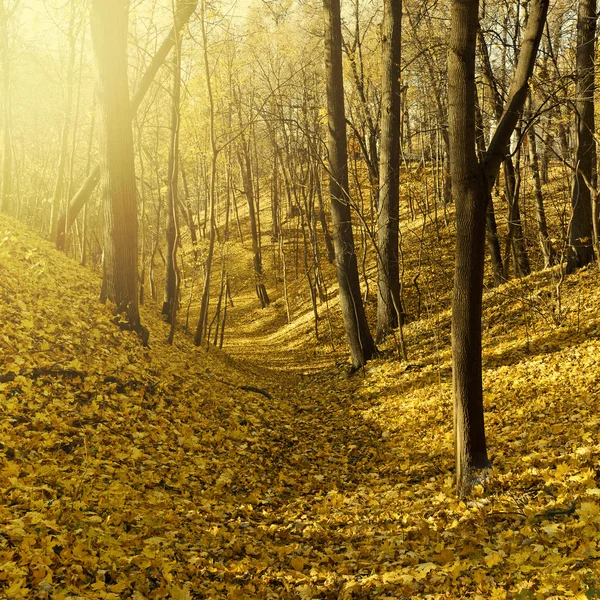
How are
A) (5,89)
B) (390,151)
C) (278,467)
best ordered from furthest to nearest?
(5,89) < (390,151) < (278,467)

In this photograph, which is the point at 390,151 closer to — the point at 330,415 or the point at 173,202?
the point at 173,202

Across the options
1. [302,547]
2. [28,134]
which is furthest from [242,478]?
[28,134]

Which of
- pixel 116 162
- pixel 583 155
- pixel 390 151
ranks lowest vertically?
pixel 583 155

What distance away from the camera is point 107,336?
866 cm

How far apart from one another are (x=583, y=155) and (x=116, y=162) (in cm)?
858

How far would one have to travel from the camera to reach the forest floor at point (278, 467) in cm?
388

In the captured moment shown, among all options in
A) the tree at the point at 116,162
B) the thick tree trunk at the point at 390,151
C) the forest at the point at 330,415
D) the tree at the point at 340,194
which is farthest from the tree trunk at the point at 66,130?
the thick tree trunk at the point at 390,151

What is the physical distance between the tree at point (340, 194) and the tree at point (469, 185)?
581cm

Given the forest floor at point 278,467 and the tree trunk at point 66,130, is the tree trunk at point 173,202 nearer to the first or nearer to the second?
the forest floor at point 278,467

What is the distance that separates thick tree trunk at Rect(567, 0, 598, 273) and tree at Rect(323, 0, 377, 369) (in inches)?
173

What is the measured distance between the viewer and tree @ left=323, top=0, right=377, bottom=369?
1124cm

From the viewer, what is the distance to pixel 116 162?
942 centimetres

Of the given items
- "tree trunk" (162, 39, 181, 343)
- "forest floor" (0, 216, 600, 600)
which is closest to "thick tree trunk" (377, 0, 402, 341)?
"forest floor" (0, 216, 600, 600)

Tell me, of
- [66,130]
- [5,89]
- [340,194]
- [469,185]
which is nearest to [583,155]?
[340,194]
